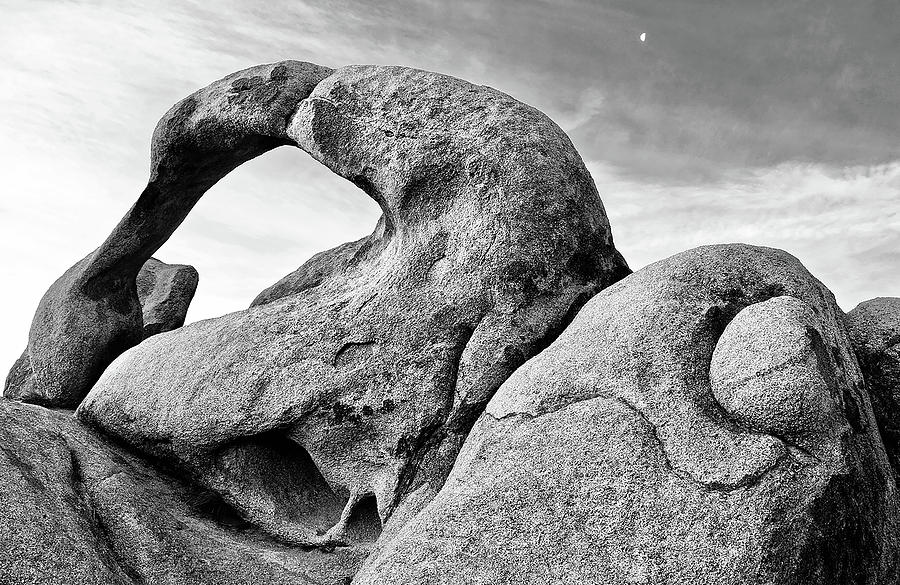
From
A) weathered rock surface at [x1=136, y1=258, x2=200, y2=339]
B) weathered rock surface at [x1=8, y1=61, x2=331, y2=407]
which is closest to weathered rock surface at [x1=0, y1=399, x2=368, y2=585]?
weathered rock surface at [x1=8, y1=61, x2=331, y2=407]

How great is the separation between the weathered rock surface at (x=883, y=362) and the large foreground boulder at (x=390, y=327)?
1.20 meters

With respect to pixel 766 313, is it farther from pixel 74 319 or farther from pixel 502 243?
pixel 74 319

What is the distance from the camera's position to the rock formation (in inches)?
112

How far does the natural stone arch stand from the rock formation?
0.05 ft

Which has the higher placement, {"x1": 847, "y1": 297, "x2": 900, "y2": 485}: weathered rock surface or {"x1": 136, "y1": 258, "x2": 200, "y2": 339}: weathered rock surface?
{"x1": 136, "y1": 258, "x2": 200, "y2": 339}: weathered rock surface

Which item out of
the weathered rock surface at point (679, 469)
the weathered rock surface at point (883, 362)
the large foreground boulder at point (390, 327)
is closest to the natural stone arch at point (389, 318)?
the large foreground boulder at point (390, 327)

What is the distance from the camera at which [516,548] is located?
9.34 feet

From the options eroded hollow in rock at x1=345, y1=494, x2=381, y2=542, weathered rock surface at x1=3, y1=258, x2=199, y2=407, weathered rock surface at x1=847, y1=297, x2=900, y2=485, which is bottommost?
eroded hollow in rock at x1=345, y1=494, x2=381, y2=542

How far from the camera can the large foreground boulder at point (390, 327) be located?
3959mm

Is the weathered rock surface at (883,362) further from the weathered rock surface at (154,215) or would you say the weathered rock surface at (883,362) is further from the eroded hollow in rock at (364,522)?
the weathered rock surface at (154,215)

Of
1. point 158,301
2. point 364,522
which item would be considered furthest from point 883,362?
point 158,301

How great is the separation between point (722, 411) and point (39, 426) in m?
3.33

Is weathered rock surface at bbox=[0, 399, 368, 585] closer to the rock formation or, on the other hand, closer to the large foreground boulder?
the rock formation

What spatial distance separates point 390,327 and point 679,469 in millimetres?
1729
